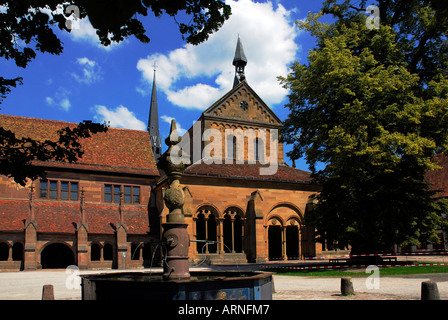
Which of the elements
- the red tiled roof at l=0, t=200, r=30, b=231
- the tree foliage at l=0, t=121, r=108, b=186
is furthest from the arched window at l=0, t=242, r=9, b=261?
the tree foliage at l=0, t=121, r=108, b=186

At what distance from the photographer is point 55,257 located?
105 feet

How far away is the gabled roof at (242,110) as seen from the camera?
40000 mm

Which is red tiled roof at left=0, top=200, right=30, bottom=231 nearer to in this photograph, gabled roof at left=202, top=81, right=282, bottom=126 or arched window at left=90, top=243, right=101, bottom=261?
arched window at left=90, top=243, right=101, bottom=261

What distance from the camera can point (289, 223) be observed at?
33719 mm

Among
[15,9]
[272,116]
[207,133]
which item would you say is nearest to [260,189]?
[207,133]

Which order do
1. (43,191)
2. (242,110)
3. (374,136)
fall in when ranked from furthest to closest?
(242,110), (43,191), (374,136)

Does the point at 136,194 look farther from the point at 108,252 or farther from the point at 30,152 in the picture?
the point at 30,152

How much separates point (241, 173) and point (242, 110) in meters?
9.67

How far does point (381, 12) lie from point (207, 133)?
1888cm

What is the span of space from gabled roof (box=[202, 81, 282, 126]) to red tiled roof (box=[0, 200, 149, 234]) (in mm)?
11957

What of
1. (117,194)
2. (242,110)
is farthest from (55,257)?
(242,110)

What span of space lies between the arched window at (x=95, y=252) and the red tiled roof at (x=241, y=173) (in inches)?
341

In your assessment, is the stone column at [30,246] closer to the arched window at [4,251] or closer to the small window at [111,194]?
the arched window at [4,251]
